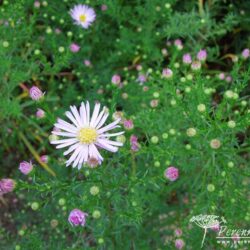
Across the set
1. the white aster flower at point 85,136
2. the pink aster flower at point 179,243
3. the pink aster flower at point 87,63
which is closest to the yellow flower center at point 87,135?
the white aster flower at point 85,136

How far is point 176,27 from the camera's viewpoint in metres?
2.81

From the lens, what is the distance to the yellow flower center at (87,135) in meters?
1.85

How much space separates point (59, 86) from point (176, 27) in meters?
0.99

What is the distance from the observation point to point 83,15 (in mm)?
2979

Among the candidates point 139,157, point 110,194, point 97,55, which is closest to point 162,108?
point 139,157

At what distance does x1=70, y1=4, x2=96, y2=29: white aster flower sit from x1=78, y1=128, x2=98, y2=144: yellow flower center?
4.32 feet

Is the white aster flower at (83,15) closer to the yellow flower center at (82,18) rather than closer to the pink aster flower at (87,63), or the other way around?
the yellow flower center at (82,18)

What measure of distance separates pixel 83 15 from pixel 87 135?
1.41m

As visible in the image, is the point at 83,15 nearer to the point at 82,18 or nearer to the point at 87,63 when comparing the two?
the point at 82,18

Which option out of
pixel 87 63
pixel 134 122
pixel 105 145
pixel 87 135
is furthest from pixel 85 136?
pixel 87 63

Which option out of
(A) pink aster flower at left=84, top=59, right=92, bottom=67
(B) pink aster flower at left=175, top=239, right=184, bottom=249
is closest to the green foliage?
(A) pink aster flower at left=84, top=59, right=92, bottom=67

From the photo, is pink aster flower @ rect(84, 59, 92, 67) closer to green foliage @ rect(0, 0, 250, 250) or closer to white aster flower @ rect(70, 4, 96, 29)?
green foliage @ rect(0, 0, 250, 250)

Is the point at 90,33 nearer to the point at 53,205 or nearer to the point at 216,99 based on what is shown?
the point at 216,99

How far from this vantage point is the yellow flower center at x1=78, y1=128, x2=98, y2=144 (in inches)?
72.8
